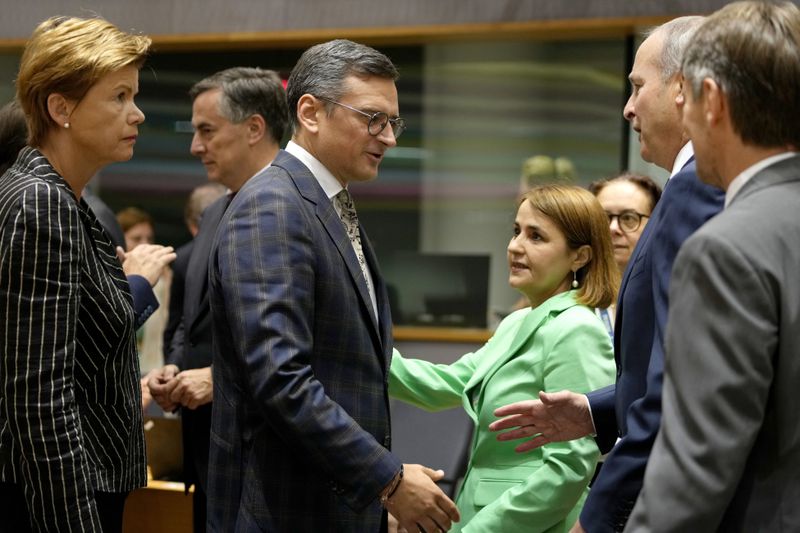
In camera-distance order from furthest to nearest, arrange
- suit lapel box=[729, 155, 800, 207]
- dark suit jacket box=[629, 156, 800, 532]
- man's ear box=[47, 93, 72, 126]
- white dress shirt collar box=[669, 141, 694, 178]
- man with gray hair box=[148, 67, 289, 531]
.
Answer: man with gray hair box=[148, 67, 289, 531]
man's ear box=[47, 93, 72, 126]
white dress shirt collar box=[669, 141, 694, 178]
suit lapel box=[729, 155, 800, 207]
dark suit jacket box=[629, 156, 800, 532]

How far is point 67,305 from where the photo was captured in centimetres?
191

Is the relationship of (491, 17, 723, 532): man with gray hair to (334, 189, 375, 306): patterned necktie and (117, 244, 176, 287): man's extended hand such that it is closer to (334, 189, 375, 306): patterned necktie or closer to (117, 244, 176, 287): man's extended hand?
(334, 189, 375, 306): patterned necktie

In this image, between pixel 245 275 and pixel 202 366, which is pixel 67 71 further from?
pixel 202 366

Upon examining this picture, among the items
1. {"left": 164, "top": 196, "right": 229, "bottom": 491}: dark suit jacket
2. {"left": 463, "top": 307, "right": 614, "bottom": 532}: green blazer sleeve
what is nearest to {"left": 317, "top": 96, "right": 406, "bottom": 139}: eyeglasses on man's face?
{"left": 463, "top": 307, "right": 614, "bottom": 532}: green blazer sleeve

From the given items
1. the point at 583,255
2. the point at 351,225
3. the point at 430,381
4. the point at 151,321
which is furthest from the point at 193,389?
the point at 151,321

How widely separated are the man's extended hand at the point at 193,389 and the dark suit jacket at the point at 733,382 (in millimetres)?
1855

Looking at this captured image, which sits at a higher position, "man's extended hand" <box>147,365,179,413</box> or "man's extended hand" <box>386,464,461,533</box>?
"man's extended hand" <box>386,464,461,533</box>

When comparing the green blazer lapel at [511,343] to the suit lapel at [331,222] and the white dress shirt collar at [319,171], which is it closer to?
the suit lapel at [331,222]

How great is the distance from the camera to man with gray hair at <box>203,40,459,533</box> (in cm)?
203

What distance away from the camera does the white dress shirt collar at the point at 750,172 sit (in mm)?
1472

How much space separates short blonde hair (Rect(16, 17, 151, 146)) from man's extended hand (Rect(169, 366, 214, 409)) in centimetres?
110

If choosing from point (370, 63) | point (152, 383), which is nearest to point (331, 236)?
point (370, 63)

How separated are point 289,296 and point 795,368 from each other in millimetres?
986

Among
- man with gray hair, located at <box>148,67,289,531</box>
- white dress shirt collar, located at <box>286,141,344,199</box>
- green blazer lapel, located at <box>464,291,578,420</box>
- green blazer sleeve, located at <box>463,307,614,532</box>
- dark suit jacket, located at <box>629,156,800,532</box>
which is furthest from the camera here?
man with gray hair, located at <box>148,67,289,531</box>
